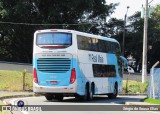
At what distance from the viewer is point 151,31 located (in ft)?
261

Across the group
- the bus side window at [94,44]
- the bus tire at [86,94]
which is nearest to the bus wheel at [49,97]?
the bus tire at [86,94]

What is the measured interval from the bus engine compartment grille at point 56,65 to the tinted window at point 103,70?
3.54 metres

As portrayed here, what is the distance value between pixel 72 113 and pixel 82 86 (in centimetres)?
876

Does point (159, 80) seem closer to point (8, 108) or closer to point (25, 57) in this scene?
point (8, 108)

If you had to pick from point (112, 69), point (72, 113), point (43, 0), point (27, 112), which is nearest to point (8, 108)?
point (27, 112)

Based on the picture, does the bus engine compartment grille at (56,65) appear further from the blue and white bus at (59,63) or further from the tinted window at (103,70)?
the tinted window at (103,70)

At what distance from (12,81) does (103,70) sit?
12.4m

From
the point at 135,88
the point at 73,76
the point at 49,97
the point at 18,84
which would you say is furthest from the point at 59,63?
the point at 135,88

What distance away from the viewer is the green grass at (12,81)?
39.2 m

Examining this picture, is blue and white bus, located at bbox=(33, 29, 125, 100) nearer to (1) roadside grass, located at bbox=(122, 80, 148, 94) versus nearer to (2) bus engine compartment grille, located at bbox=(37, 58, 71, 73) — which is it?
(2) bus engine compartment grille, located at bbox=(37, 58, 71, 73)

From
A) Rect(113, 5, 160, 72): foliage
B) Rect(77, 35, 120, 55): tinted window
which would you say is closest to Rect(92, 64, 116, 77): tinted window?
Rect(77, 35, 120, 55): tinted window

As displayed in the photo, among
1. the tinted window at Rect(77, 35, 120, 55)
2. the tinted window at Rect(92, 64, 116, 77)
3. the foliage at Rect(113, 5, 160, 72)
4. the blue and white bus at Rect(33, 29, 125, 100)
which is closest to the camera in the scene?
the blue and white bus at Rect(33, 29, 125, 100)

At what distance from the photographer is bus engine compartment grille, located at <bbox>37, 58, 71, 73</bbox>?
26.5 metres

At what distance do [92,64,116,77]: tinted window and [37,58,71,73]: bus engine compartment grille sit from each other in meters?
3.54
